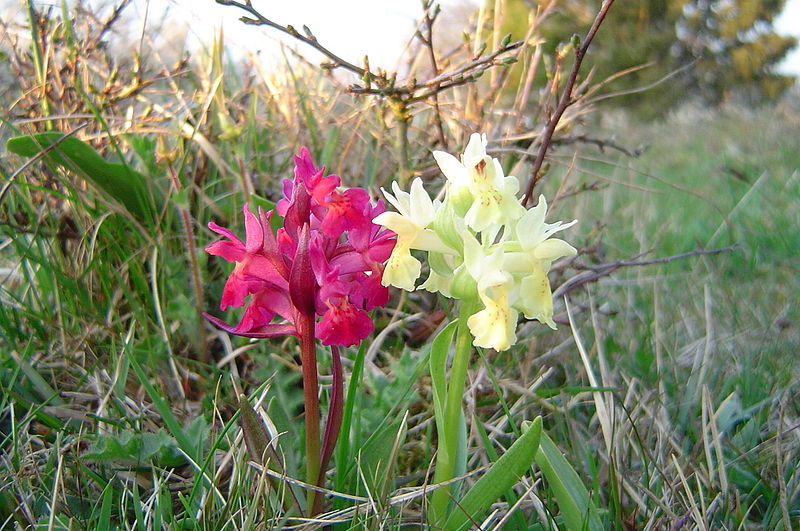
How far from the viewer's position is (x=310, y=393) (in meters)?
0.94

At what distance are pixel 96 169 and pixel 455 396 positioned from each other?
1.14m

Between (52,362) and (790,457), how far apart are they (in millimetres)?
1566

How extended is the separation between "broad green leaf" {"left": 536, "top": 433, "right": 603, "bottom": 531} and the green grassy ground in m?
0.06

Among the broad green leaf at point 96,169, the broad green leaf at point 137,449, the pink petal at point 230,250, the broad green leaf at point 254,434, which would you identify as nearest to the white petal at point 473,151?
the pink petal at point 230,250

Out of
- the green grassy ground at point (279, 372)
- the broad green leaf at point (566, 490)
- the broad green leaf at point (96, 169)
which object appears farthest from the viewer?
the broad green leaf at point (96, 169)

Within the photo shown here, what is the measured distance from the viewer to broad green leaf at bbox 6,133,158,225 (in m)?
1.51

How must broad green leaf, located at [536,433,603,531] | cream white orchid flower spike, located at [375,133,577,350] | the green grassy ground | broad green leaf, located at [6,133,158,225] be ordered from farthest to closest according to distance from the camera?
broad green leaf, located at [6,133,158,225] < the green grassy ground < broad green leaf, located at [536,433,603,531] < cream white orchid flower spike, located at [375,133,577,350]

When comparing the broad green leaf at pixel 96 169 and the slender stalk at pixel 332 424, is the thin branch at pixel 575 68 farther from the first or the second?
the broad green leaf at pixel 96 169

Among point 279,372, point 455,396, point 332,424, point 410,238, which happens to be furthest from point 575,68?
point 279,372

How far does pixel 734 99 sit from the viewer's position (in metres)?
13.5

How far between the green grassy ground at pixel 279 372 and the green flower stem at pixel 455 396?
0.07 metres

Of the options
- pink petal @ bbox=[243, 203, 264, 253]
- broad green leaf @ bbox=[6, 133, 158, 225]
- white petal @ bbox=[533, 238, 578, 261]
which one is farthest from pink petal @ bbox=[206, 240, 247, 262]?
broad green leaf @ bbox=[6, 133, 158, 225]

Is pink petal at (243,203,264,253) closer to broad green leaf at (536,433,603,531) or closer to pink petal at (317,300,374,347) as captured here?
pink petal at (317,300,374,347)

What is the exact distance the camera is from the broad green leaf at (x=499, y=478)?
33.6 inches
